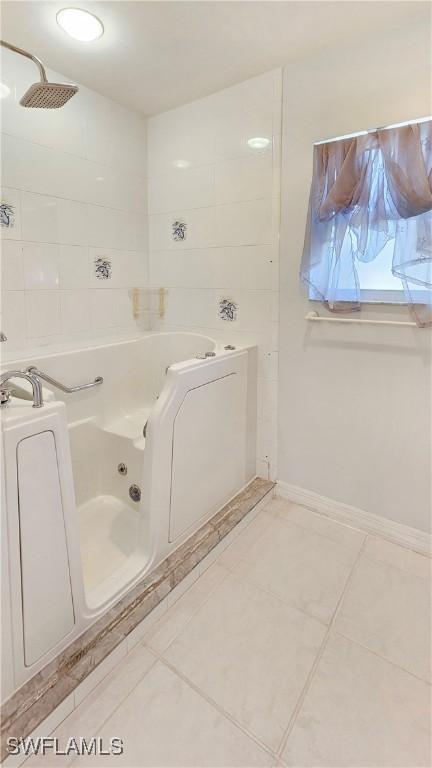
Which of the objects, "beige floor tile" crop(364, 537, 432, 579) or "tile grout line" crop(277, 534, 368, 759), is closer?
"tile grout line" crop(277, 534, 368, 759)

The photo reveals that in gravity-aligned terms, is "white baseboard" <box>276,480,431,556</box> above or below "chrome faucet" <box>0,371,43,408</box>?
below

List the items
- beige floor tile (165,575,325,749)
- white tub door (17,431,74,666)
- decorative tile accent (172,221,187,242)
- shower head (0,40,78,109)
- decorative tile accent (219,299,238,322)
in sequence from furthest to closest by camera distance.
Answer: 1. decorative tile accent (172,221,187,242)
2. decorative tile accent (219,299,238,322)
3. shower head (0,40,78,109)
4. beige floor tile (165,575,325,749)
5. white tub door (17,431,74,666)

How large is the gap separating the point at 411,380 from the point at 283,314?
0.68 m

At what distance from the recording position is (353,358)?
180 centimetres

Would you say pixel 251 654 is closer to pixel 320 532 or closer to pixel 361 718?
pixel 361 718

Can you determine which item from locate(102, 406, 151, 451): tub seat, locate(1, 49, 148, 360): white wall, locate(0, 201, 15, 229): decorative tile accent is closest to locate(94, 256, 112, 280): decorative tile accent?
locate(1, 49, 148, 360): white wall

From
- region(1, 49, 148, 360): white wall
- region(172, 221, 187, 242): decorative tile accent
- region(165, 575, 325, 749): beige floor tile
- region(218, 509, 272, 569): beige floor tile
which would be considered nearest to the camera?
region(165, 575, 325, 749): beige floor tile

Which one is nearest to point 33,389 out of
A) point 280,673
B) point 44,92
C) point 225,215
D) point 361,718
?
point 44,92

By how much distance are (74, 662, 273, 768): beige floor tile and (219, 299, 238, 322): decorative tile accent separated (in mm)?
1633

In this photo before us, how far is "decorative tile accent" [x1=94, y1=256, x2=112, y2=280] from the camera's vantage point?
7.18ft

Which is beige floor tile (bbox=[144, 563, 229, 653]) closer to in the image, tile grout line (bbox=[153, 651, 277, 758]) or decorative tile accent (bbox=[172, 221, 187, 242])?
tile grout line (bbox=[153, 651, 277, 758])

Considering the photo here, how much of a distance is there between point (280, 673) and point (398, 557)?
80 cm

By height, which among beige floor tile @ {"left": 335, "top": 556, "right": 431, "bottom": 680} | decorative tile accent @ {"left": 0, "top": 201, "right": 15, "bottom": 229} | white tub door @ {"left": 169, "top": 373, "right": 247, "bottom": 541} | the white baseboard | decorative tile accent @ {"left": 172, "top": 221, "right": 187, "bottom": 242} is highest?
decorative tile accent @ {"left": 172, "top": 221, "right": 187, "bottom": 242}

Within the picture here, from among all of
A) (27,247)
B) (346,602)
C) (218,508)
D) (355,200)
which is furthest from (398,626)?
(27,247)
